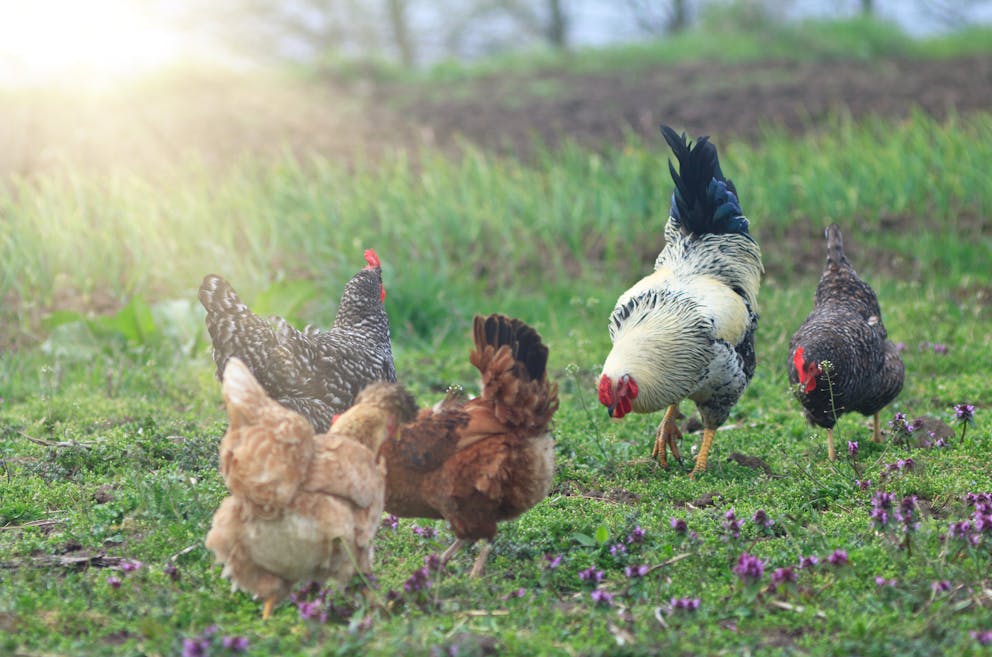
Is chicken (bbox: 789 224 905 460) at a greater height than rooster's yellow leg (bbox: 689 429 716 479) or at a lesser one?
greater

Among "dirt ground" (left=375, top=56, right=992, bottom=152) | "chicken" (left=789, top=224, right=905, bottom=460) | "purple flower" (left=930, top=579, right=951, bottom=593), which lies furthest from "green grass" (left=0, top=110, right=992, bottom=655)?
"dirt ground" (left=375, top=56, right=992, bottom=152)

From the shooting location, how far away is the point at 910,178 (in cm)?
938

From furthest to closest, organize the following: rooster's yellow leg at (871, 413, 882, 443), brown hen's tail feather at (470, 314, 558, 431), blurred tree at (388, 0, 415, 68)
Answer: blurred tree at (388, 0, 415, 68) < rooster's yellow leg at (871, 413, 882, 443) < brown hen's tail feather at (470, 314, 558, 431)

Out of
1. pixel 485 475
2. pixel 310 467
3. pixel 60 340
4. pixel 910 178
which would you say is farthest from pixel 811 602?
pixel 910 178

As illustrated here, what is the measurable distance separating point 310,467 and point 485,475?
72 cm

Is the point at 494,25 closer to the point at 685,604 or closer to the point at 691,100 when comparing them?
the point at 691,100

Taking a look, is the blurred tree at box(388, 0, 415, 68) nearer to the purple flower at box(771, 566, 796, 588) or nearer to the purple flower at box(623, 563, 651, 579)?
the purple flower at box(623, 563, 651, 579)

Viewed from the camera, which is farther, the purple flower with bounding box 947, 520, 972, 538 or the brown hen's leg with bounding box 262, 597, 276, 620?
the purple flower with bounding box 947, 520, 972, 538

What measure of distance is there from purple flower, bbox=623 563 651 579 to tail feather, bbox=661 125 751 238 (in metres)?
2.51

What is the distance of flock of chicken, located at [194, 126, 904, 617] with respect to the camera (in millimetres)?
3459

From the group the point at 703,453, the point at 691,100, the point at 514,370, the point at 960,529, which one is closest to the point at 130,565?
the point at 514,370

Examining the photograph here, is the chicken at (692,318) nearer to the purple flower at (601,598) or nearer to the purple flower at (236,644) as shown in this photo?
the purple flower at (601,598)

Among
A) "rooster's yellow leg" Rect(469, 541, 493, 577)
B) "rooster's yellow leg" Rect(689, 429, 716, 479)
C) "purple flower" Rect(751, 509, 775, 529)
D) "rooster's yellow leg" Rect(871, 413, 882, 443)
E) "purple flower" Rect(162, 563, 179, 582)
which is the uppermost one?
"purple flower" Rect(162, 563, 179, 582)

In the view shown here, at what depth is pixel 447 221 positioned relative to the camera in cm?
874
